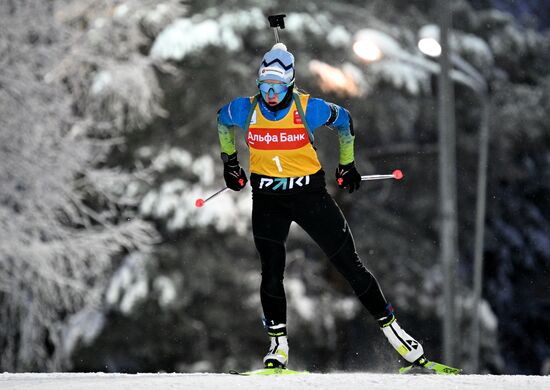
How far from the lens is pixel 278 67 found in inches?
301

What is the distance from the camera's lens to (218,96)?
21.0 m

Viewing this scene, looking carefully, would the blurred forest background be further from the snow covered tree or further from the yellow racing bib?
the yellow racing bib

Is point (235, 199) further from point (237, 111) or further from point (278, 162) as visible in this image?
point (278, 162)

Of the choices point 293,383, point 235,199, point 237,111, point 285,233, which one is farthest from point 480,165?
point 293,383

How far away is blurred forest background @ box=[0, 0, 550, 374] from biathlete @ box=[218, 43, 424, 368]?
1128cm

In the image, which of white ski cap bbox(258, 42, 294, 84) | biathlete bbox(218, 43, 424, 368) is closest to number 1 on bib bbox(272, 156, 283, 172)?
biathlete bbox(218, 43, 424, 368)

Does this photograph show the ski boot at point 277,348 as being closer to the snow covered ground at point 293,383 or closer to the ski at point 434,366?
the snow covered ground at point 293,383

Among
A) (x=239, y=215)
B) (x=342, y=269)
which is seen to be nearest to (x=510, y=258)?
(x=239, y=215)

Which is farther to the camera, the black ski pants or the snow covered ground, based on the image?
the black ski pants

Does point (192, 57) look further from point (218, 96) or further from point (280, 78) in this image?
point (280, 78)

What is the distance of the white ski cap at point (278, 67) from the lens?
762 centimetres

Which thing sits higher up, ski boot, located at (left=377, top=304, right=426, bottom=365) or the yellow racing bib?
the yellow racing bib

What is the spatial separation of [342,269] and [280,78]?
1324mm

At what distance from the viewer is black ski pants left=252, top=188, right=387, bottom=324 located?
25.7 ft
